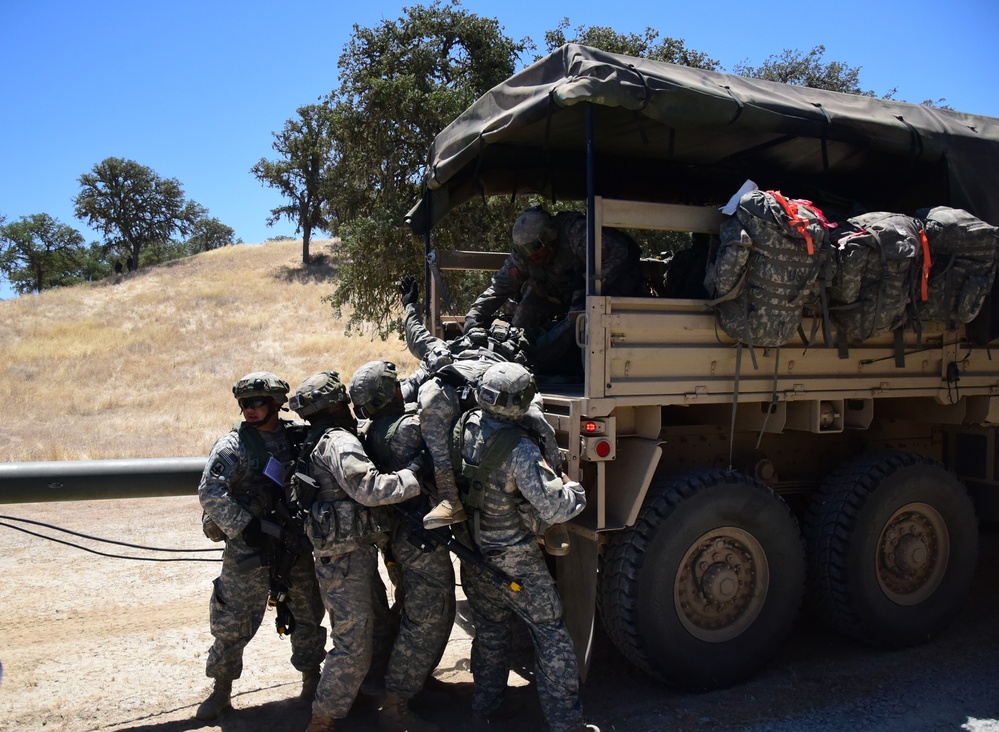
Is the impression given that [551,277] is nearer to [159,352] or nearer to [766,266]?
[766,266]

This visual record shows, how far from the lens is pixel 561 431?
3.86 metres

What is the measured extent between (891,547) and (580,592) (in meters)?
1.95

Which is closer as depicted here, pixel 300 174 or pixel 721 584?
pixel 721 584

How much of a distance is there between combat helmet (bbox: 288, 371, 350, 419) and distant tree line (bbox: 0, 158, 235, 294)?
4251 centimetres

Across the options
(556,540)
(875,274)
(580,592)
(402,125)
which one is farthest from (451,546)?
(402,125)

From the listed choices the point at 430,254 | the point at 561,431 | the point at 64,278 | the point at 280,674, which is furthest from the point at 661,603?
the point at 64,278

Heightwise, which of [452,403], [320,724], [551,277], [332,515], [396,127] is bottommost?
[320,724]

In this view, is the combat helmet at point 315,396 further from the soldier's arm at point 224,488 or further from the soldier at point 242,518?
the soldier's arm at point 224,488

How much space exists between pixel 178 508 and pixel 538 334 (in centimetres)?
488

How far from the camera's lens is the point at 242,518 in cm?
389

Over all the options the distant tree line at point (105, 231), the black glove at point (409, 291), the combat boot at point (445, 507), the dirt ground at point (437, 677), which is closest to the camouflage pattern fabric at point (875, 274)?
the dirt ground at point (437, 677)

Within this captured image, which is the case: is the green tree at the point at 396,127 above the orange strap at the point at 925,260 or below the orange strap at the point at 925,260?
above

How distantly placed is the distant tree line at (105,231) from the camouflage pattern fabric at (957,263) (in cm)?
4365

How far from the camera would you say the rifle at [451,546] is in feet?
12.3
